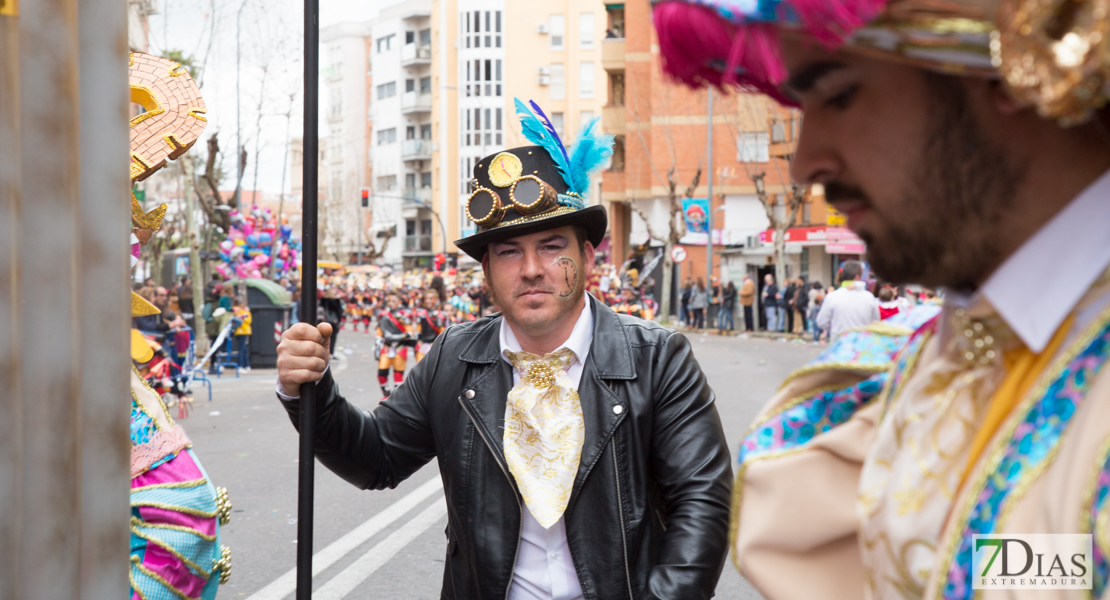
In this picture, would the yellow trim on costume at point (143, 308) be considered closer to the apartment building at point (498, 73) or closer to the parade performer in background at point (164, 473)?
the parade performer in background at point (164, 473)

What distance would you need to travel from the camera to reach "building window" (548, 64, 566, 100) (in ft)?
218

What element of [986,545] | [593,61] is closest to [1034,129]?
[986,545]

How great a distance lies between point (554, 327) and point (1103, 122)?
70.3 inches

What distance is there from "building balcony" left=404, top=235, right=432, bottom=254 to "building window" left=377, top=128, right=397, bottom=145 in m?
8.51

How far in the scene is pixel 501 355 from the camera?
8.73 feet

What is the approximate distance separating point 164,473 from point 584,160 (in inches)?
56.9

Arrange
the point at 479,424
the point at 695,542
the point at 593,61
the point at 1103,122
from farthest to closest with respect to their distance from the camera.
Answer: the point at 593,61
the point at 479,424
the point at 695,542
the point at 1103,122

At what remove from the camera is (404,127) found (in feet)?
271

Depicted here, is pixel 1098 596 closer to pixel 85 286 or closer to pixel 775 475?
pixel 775 475

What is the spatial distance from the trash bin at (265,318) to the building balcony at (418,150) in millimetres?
60565

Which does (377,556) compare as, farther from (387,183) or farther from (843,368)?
(387,183)

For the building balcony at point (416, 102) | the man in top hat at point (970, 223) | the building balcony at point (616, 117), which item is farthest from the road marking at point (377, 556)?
the building balcony at point (416, 102)

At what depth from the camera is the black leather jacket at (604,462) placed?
91.9 inches

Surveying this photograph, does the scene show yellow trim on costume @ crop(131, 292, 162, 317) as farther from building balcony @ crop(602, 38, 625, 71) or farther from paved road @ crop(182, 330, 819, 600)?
building balcony @ crop(602, 38, 625, 71)
